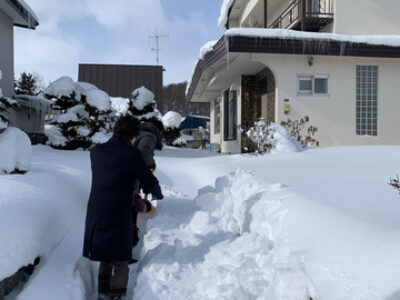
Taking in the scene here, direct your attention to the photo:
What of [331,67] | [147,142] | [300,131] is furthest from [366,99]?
[147,142]

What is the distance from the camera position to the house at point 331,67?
970cm

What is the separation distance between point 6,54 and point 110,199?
12451 millimetres

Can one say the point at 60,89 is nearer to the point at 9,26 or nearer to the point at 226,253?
the point at 9,26

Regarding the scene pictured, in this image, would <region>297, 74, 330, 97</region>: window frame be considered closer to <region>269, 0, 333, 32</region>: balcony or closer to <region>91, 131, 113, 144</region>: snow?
<region>269, 0, 333, 32</region>: balcony

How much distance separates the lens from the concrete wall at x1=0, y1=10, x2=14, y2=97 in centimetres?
1185

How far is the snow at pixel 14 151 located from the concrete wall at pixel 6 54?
895 centimetres

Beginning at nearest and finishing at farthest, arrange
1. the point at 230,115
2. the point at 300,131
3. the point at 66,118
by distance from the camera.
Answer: the point at 300,131 < the point at 66,118 < the point at 230,115

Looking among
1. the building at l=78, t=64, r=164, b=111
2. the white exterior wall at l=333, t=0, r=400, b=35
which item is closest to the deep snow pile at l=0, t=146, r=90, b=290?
the white exterior wall at l=333, t=0, r=400, b=35

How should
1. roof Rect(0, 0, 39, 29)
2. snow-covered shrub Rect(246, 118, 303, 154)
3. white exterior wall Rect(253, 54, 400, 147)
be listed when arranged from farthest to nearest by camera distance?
roof Rect(0, 0, 39, 29), white exterior wall Rect(253, 54, 400, 147), snow-covered shrub Rect(246, 118, 303, 154)

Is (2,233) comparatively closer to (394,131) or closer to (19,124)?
(394,131)

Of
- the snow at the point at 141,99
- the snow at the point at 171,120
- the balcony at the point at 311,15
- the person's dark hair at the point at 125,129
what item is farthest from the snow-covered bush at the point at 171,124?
the person's dark hair at the point at 125,129

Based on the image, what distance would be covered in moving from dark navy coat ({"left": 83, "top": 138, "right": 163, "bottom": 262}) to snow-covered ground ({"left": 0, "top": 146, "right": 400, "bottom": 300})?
431mm

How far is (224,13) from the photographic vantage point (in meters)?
17.8

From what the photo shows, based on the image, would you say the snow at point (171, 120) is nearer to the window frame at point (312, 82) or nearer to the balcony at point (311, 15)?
the balcony at point (311, 15)
